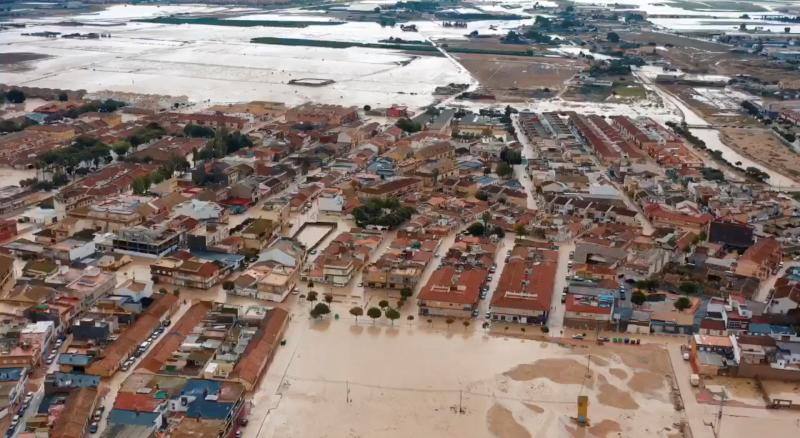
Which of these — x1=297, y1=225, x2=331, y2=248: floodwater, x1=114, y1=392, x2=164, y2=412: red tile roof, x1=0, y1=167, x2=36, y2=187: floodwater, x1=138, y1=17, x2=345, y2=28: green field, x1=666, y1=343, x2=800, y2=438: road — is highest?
x1=138, y1=17, x2=345, y2=28: green field

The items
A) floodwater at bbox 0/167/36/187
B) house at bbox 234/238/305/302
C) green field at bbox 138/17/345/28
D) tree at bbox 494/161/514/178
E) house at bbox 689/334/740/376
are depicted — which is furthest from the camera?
green field at bbox 138/17/345/28

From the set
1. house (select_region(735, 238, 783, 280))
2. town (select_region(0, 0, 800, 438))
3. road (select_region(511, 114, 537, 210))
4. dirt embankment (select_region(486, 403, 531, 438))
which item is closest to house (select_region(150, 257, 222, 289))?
town (select_region(0, 0, 800, 438))

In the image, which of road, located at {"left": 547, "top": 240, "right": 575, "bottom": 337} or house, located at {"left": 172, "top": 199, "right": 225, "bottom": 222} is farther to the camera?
house, located at {"left": 172, "top": 199, "right": 225, "bottom": 222}

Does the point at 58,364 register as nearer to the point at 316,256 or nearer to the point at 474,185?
the point at 316,256

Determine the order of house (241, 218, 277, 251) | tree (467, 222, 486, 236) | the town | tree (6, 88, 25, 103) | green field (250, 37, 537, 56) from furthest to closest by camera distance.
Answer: green field (250, 37, 537, 56), tree (6, 88, 25, 103), tree (467, 222, 486, 236), house (241, 218, 277, 251), the town

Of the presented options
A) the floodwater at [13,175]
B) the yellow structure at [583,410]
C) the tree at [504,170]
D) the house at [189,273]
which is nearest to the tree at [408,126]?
the tree at [504,170]

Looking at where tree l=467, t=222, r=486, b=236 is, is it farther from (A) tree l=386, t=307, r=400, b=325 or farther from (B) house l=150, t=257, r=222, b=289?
(B) house l=150, t=257, r=222, b=289
